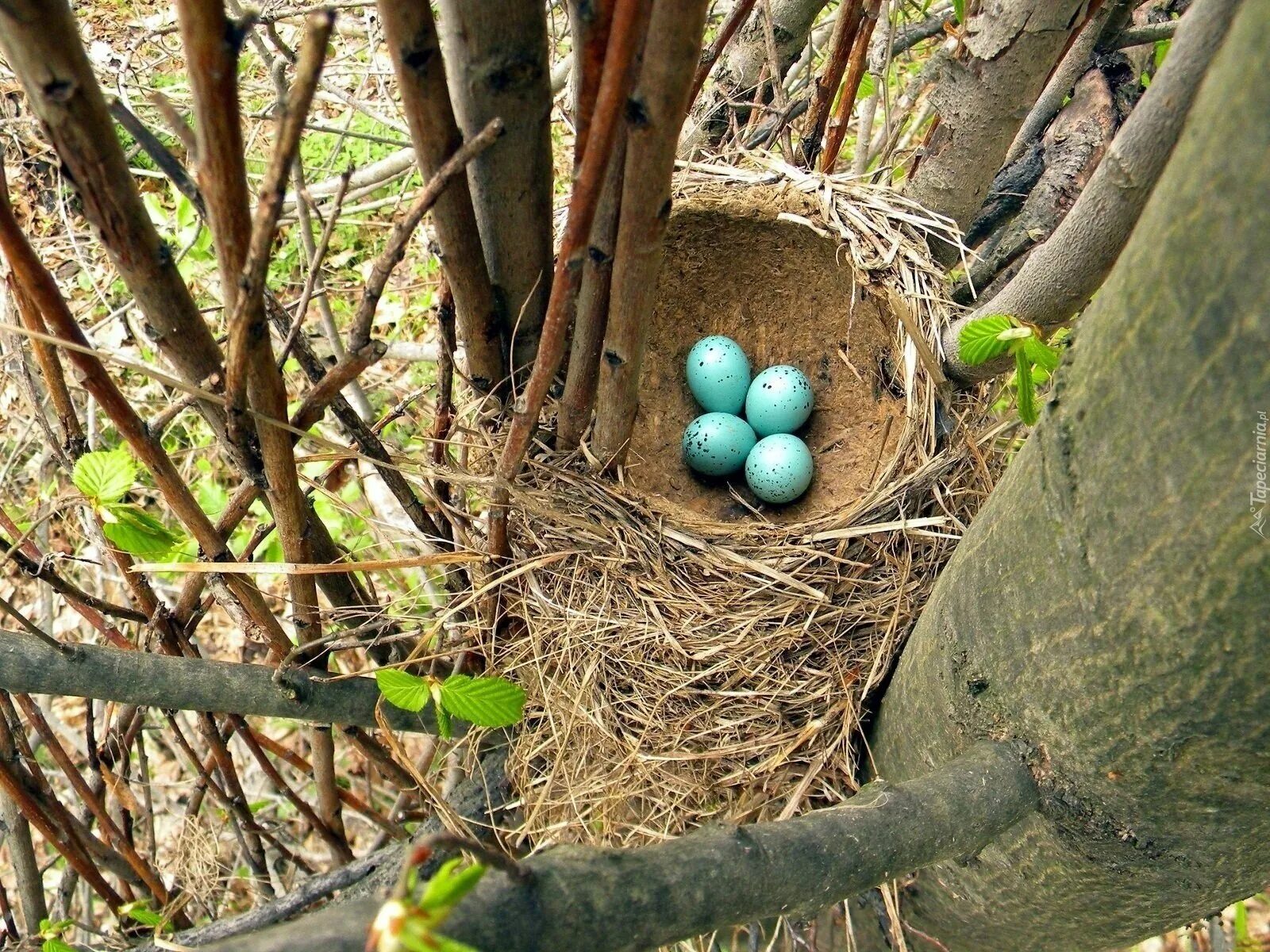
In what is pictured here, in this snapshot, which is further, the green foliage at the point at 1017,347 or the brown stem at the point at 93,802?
the brown stem at the point at 93,802

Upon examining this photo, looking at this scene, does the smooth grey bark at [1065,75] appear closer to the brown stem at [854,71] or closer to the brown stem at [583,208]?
the brown stem at [854,71]

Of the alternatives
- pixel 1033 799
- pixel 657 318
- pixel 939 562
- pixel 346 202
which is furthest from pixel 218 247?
pixel 346 202

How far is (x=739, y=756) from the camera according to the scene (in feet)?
4.63

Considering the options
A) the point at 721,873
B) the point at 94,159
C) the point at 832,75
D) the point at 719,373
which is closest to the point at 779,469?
the point at 719,373

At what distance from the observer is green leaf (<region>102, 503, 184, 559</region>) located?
3.45 feet

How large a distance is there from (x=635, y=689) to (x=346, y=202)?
1884mm

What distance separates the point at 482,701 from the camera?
112 centimetres

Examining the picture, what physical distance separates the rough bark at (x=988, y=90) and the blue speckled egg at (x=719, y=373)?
22.3 inches

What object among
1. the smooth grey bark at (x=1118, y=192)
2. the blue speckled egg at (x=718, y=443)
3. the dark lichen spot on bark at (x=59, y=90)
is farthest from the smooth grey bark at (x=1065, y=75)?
the dark lichen spot on bark at (x=59, y=90)

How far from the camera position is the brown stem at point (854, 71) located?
5.16 ft

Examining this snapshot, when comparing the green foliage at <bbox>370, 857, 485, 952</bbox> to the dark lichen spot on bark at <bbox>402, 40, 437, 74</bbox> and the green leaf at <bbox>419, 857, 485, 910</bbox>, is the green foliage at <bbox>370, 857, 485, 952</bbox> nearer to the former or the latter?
the green leaf at <bbox>419, 857, 485, 910</bbox>

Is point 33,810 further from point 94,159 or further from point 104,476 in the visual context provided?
point 94,159

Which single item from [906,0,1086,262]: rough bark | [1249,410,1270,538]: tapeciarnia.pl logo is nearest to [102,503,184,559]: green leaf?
[1249,410,1270,538]: tapeciarnia.pl logo

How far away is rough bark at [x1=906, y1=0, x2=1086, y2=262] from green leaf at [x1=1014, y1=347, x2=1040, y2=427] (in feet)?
1.66
